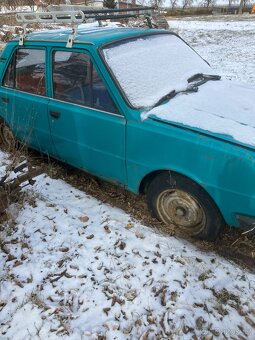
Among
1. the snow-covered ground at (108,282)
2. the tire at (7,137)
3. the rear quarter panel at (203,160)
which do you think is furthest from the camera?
the tire at (7,137)

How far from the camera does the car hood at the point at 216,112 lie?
8.58ft

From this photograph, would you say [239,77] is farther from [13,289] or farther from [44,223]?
[13,289]

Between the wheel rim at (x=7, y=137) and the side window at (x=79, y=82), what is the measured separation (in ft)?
4.30

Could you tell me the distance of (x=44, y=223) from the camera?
3.34m

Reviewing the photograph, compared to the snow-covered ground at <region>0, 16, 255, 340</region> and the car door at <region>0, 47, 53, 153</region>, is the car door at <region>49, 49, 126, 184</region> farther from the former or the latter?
the snow-covered ground at <region>0, 16, 255, 340</region>

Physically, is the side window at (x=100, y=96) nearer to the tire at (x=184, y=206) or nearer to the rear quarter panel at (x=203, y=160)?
the rear quarter panel at (x=203, y=160)

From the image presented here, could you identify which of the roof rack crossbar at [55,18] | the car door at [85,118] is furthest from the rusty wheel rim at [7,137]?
the roof rack crossbar at [55,18]

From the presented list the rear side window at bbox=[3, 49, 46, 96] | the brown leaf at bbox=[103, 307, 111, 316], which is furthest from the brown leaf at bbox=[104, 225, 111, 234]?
the rear side window at bbox=[3, 49, 46, 96]

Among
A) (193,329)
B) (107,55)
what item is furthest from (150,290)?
(107,55)

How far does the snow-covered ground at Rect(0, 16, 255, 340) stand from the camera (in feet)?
7.83

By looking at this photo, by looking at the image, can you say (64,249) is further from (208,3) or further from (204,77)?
(208,3)

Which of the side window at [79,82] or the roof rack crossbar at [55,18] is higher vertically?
the roof rack crossbar at [55,18]

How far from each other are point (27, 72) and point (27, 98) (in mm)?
318

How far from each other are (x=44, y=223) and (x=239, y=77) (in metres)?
6.72
